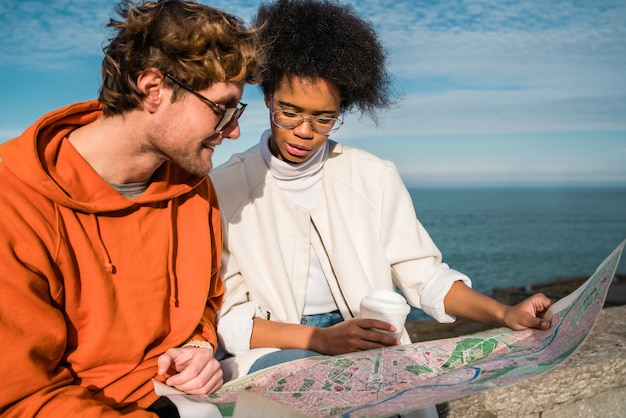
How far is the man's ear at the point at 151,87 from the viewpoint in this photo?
2.00m

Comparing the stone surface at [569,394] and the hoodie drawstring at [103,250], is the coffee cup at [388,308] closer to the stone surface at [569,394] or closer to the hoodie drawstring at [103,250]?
the stone surface at [569,394]

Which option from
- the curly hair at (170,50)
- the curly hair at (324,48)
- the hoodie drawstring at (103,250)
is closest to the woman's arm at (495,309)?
the curly hair at (324,48)

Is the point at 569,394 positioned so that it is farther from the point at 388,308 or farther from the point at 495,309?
the point at 388,308

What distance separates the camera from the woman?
2594 millimetres

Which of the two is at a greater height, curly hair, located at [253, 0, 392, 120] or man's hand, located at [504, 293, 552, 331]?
curly hair, located at [253, 0, 392, 120]

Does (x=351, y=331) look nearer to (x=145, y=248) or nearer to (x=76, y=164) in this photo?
(x=145, y=248)

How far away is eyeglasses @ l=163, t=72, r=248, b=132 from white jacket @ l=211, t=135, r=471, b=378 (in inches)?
26.8

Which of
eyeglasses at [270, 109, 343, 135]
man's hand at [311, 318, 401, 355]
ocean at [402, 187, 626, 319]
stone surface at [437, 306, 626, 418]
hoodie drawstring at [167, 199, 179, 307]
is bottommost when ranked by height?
ocean at [402, 187, 626, 319]

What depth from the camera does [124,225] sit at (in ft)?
6.35

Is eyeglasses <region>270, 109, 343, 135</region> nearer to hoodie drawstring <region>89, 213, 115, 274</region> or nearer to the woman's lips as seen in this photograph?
the woman's lips

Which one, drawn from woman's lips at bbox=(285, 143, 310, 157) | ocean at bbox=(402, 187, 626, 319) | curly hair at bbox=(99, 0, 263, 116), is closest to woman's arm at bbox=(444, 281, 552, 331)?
woman's lips at bbox=(285, 143, 310, 157)

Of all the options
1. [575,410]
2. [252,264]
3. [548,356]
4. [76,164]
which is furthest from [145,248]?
[575,410]

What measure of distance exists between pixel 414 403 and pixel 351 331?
2.19 ft

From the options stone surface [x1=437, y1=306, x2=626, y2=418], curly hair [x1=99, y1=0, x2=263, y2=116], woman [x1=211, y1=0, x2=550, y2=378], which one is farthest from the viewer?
woman [x1=211, y1=0, x2=550, y2=378]
